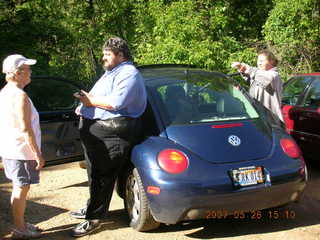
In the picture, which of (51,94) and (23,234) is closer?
(23,234)

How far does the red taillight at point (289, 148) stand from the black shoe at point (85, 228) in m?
1.96

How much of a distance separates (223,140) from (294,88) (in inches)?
134

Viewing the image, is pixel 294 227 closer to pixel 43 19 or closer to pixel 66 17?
pixel 43 19

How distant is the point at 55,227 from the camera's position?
174 inches

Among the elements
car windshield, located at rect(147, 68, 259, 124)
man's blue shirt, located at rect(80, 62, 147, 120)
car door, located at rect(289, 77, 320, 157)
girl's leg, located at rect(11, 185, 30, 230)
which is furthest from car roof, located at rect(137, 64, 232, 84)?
car door, located at rect(289, 77, 320, 157)

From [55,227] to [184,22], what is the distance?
20.2 ft

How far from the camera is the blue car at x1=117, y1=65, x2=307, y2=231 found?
3730 mm

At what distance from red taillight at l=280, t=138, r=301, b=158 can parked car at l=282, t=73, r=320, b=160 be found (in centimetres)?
194

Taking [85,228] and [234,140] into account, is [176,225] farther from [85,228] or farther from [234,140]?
[234,140]

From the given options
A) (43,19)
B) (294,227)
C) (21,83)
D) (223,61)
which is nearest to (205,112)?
(294,227)

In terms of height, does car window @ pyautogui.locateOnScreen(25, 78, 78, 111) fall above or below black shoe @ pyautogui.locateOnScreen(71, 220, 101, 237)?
above

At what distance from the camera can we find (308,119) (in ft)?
20.5

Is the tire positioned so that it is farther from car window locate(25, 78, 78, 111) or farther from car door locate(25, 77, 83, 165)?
car window locate(25, 78, 78, 111)

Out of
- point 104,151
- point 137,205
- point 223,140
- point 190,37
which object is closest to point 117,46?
point 104,151
